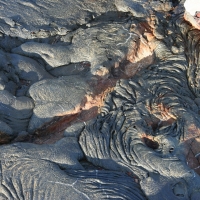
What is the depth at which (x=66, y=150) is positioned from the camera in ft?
15.6

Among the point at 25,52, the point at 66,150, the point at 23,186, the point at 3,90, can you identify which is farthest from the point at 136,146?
the point at 25,52

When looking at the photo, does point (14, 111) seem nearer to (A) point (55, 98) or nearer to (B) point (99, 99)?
(A) point (55, 98)

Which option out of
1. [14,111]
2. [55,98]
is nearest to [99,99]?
[55,98]

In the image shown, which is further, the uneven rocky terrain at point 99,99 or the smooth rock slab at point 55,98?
the smooth rock slab at point 55,98

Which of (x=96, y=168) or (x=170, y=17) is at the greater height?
(x=170, y=17)

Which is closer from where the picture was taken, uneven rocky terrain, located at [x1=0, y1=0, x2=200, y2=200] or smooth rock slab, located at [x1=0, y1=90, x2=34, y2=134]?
uneven rocky terrain, located at [x1=0, y1=0, x2=200, y2=200]

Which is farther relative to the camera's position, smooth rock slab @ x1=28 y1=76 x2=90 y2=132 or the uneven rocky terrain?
smooth rock slab @ x1=28 y1=76 x2=90 y2=132

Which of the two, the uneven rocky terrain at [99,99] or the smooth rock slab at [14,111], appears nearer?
the uneven rocky terrain at [99,99]

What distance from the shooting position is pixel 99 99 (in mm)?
5492

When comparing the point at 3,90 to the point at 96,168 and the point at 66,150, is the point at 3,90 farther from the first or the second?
the point at 96,168

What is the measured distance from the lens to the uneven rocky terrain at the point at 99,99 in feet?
14.6

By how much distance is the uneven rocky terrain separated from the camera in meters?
4.45

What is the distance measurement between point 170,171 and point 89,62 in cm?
233

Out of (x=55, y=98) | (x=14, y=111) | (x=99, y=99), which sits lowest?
(x=14, y=111)
